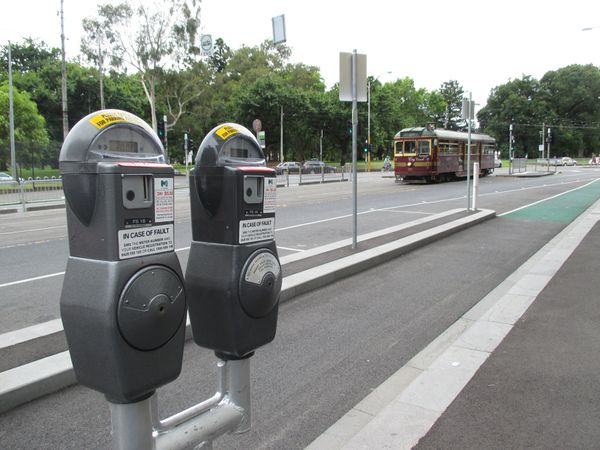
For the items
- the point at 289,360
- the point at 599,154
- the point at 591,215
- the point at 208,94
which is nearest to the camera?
the point at 289,360

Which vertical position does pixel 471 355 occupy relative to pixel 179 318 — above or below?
below

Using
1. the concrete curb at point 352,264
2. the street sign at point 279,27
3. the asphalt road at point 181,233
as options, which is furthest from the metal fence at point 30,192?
the concrete curb at point 352,264

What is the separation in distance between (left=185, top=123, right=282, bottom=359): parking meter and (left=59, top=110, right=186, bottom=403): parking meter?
35cm

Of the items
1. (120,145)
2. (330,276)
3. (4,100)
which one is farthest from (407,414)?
(4,100)

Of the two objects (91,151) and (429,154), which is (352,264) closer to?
(91,151)

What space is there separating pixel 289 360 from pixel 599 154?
112661 mm

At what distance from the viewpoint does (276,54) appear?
7312cm

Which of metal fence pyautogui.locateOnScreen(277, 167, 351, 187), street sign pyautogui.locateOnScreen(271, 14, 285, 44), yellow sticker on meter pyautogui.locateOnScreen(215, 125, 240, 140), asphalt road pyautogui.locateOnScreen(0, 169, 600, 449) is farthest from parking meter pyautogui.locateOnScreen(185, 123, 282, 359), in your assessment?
metal fence pyautogui.locateOnScreen(277, 167, 351, 187)

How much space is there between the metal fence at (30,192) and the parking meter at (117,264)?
17.6 meters

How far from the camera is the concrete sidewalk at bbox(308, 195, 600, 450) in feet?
9.96

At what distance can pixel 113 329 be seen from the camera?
5.72ft

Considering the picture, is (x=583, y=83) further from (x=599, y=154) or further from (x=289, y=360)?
(x=289, y=360)

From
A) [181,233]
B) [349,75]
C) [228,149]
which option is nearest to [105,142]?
[228,149]

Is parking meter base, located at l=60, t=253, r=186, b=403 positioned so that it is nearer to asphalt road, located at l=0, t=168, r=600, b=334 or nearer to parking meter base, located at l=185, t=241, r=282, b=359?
parking meter base, located at l=185, t=241, r=282, b=359
